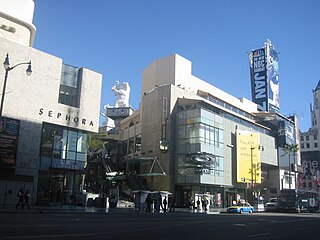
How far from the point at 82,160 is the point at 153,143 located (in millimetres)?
20865

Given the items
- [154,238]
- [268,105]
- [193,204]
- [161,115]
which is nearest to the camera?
[154,238]

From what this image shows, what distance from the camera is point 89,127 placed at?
45.8 metres

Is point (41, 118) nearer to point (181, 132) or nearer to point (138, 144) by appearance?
point (181, 132)

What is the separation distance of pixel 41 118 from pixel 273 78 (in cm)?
8698

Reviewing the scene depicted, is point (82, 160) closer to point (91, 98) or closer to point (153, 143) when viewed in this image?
point (91, 98)

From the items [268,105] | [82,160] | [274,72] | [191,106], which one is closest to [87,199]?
[82,160]

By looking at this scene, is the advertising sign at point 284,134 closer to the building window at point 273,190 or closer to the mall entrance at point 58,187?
the building window at point 273,190

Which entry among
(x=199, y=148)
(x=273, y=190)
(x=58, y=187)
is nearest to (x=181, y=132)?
(x=199, y=148)

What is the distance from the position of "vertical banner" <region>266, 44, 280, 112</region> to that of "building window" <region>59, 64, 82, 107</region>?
246 feet

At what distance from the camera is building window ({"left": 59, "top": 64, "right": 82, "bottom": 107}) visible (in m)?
44.5

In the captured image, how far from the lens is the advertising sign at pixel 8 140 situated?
121 feet

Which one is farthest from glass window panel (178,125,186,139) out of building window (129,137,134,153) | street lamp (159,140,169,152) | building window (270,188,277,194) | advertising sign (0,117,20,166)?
building window (270,188,277,194)

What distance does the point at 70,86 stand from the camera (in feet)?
148

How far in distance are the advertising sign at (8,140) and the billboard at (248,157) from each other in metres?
41.1
